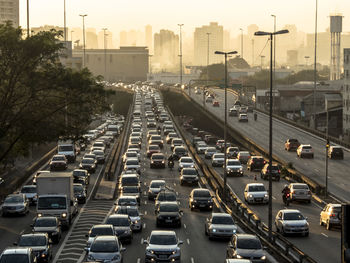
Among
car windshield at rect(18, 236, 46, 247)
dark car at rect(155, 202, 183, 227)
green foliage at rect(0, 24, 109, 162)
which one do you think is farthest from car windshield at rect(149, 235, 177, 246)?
green foliage at rect(0, 24, 109, 162)

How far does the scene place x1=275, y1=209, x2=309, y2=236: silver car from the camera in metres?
40.1

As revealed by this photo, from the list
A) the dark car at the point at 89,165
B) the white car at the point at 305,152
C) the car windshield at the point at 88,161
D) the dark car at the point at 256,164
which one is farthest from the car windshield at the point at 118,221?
the white car at the point at 305,152

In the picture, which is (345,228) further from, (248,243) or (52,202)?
(52,202)

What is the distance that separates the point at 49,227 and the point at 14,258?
1007 cm

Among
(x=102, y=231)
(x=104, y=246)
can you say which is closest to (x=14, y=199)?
(x=102, y=231)

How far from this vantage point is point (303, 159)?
280 ft

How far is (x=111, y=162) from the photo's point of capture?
76.2 meters

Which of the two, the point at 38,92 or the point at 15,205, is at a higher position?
the point at 38,92

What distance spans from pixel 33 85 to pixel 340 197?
25.0m

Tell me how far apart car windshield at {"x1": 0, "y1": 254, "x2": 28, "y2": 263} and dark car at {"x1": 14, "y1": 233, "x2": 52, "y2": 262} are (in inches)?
150

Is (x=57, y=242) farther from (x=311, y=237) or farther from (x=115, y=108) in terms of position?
(x=115, y=108)

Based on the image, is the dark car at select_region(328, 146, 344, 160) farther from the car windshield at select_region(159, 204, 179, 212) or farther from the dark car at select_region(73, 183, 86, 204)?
the car windshield at select_region(159, 204, 179, 212)

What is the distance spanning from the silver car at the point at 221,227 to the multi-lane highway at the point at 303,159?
891 inches

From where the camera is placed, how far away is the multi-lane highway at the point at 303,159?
6825cm
